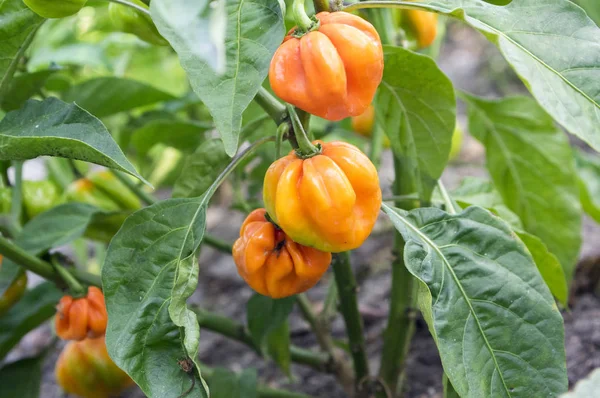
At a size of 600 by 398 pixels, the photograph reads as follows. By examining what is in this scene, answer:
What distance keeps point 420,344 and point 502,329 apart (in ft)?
3.16

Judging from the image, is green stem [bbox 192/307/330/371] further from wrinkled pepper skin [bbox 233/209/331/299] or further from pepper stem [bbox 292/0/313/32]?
pepper stem [bbox 292/0/313/32]

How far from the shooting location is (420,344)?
5.70ft

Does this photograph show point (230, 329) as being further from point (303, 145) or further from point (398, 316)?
point (303, 145)

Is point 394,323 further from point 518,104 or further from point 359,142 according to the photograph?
point 359,142

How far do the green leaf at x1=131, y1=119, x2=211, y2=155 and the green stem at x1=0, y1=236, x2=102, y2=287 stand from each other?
0.32 m

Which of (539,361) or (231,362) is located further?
(231,362)

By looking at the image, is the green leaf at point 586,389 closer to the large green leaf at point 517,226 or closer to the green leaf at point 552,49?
the green leaf at point 552,49

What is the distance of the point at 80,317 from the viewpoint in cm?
109

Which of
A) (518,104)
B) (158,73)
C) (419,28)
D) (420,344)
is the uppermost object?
(419,28)

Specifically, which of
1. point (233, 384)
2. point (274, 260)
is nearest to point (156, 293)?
point (274, 260)

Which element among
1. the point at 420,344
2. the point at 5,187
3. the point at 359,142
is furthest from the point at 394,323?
the point at 5,187

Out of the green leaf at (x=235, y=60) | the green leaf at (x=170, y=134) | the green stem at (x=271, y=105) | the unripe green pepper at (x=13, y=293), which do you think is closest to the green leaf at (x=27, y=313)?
the unripe green pepper at (x=13, y=293)

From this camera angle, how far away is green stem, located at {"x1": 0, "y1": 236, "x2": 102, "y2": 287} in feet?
3.47

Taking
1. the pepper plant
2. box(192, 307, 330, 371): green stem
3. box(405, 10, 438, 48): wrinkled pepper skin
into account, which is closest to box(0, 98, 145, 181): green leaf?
the pepper plant
